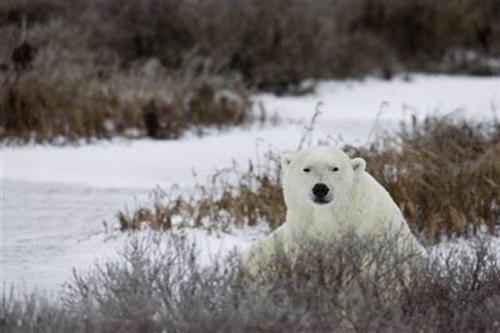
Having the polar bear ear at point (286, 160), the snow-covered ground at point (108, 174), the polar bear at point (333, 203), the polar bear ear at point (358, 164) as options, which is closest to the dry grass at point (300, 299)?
the polar bear at point (333, 203)

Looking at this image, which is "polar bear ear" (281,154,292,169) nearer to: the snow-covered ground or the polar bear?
the polar bear

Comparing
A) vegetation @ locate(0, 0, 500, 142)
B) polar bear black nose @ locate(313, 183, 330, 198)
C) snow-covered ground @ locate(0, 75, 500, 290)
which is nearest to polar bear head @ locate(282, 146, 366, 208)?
polar bear black nose @ locate(313, 183, 330, 198)

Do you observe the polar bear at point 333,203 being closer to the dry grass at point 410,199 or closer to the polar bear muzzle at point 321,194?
the polar bear muzzle at point 321,194

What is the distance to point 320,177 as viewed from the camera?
6.84 m

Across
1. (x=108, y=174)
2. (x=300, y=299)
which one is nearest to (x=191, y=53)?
(x=108, y=174)

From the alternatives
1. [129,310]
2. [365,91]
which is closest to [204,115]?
[365,91]

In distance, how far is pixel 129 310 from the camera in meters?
5.85

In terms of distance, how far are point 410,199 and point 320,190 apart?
133 inches

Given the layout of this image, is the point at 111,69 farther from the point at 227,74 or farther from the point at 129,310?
the point at 129,310

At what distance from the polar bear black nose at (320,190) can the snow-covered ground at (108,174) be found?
27.7 inches

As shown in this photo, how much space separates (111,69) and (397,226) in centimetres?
1187

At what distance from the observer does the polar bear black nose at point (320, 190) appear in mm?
6754

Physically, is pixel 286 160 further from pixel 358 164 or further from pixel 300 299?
pixel 300 299

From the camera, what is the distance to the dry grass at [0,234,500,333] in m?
5.78
